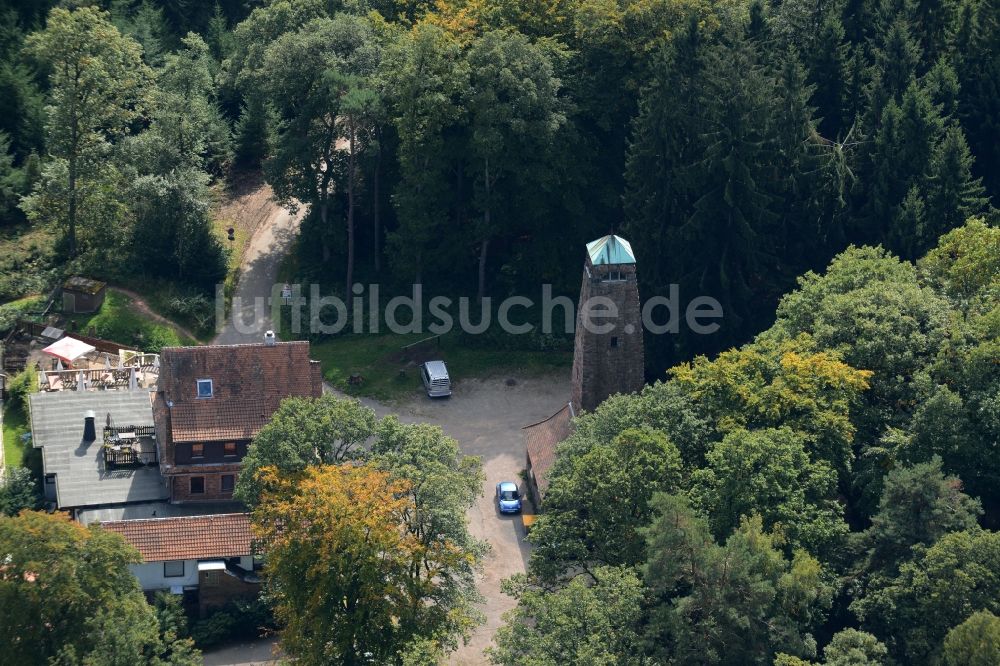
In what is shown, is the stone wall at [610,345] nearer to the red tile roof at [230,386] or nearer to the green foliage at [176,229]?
the red tile roof at [230,386]

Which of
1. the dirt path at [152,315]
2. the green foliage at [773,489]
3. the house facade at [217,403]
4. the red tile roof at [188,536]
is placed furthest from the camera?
the dirt path at [152,315]

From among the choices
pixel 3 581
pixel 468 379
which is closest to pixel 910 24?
pixel 468 379

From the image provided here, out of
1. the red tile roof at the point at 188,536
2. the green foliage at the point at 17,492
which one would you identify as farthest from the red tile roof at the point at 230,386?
the green foliage at the point at 17,492

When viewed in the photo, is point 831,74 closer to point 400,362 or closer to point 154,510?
point 400,362

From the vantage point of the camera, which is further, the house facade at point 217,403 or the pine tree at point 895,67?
the pine tree at point 895,67

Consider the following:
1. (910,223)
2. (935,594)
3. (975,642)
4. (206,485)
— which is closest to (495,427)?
(206,485)

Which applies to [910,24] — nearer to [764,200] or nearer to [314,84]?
[764,200]

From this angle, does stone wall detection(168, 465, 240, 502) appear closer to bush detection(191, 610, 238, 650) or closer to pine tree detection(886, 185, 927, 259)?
bush detection(191, 610, 238, 650)

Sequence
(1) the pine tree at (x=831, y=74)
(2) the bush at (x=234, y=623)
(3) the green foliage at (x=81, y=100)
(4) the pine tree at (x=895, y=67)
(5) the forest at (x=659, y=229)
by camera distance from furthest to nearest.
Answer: (3) the green foliage at (x=81, y=100), (1) the pine tree at (x=831, y=74), (4) the pine tree at (x=895, y=67), (2) the bush at (x=234, y=623), (5) the forest at (x=659, y=229)
